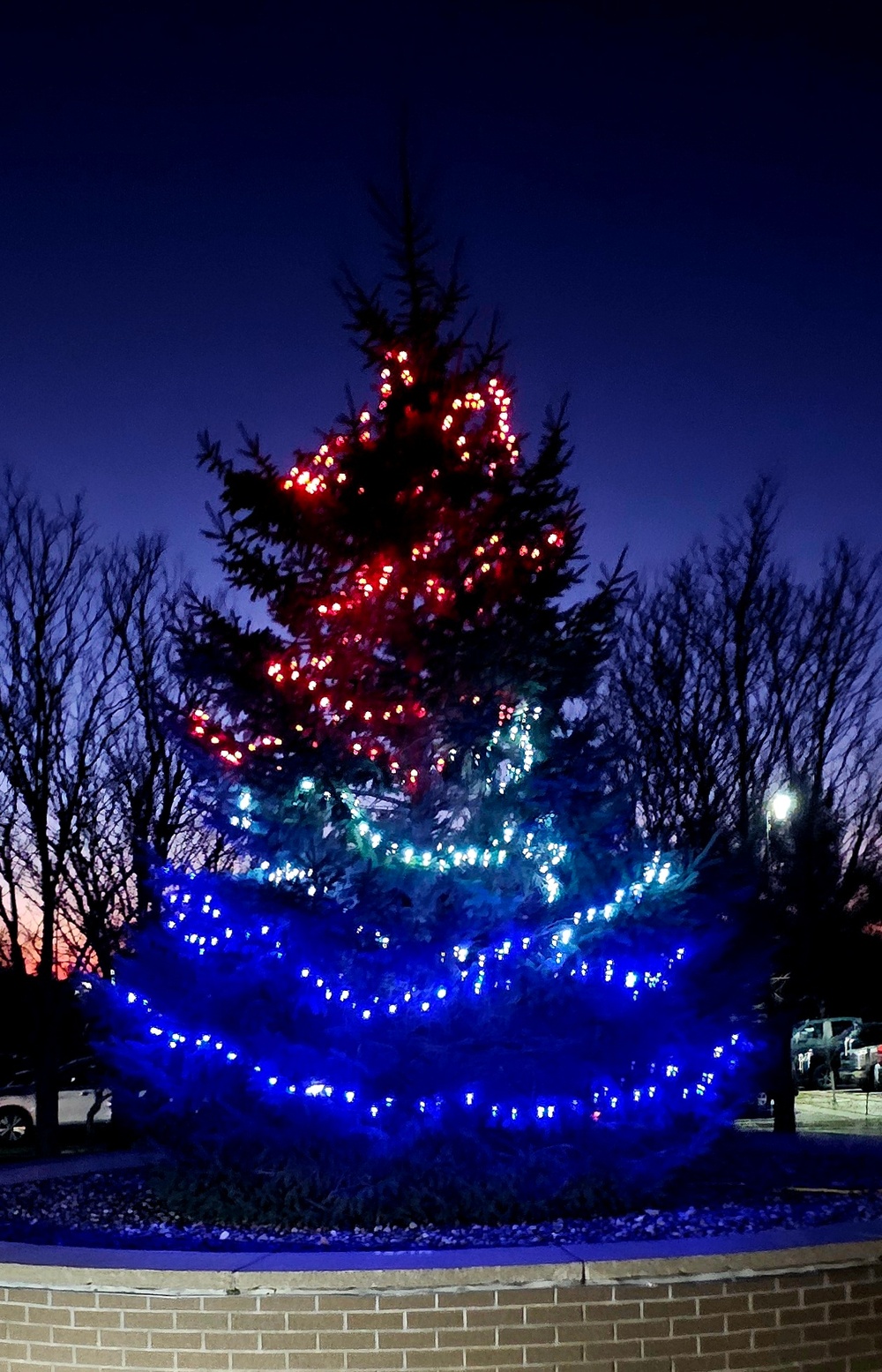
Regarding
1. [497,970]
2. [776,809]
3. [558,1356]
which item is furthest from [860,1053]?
[558,1356]

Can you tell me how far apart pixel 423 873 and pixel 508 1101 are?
4.71 ft

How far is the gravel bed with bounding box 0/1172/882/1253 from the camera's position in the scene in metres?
7.34

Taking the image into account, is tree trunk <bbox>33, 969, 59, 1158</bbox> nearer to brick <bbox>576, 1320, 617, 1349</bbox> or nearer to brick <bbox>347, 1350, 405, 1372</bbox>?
brick <bbox>347, 1350, 405, 1372</bbox>

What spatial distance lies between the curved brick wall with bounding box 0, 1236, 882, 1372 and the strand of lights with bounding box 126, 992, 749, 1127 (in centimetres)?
215

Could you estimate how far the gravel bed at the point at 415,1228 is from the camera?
24.1ft

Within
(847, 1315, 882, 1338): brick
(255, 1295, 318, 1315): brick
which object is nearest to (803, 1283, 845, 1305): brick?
(847, 1315, 882, 1338): brick

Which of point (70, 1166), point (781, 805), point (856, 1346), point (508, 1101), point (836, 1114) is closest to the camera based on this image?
point (856, 1346)

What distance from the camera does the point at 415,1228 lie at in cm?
785

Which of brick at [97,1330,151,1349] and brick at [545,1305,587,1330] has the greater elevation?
brick at [545,1305,587,1330]

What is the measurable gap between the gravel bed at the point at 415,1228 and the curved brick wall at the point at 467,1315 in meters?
1.09

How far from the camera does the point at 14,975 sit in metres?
18.6

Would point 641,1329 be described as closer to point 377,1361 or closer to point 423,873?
point 377,1361

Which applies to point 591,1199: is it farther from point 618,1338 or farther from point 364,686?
point 364,686

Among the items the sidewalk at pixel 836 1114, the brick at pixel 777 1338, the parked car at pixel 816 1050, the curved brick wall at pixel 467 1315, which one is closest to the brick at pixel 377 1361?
the curved brick wall at pixel 467 1315
